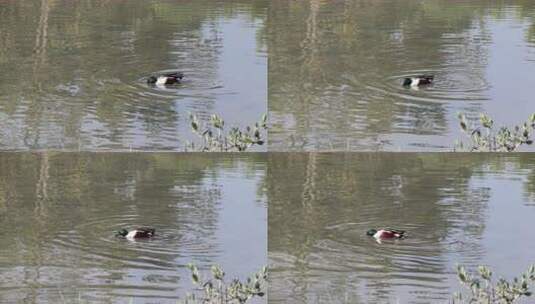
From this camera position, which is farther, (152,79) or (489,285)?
(152,79)

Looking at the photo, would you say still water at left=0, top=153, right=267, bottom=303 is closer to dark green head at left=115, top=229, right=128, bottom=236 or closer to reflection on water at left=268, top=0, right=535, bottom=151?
dark green head at left=115, top=229, right=128, bottom=236

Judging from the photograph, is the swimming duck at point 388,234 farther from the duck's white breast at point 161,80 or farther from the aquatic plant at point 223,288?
the duck's white breast at point 161,80

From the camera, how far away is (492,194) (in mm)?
4527

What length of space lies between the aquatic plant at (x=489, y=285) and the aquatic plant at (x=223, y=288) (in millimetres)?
628

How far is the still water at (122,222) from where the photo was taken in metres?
4.52

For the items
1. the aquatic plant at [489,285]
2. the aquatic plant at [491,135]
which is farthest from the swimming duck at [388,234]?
the aquatic plant at [491,135]

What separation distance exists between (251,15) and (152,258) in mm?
886

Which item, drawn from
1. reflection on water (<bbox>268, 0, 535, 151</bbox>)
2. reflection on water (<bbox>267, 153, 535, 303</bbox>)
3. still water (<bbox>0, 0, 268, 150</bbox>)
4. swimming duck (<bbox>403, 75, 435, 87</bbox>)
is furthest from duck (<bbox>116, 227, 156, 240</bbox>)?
swimming duck (<bbox>403, 75, 435, 87</bbox>)

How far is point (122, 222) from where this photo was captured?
15.1ft

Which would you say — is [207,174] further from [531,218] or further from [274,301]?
[531,218]

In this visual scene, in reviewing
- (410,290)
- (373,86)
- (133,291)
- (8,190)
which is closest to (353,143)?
(373,86)

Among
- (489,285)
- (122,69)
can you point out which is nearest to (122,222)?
(122,69)

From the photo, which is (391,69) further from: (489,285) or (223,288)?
(223,288)

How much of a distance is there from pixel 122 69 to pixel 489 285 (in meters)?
1.39
